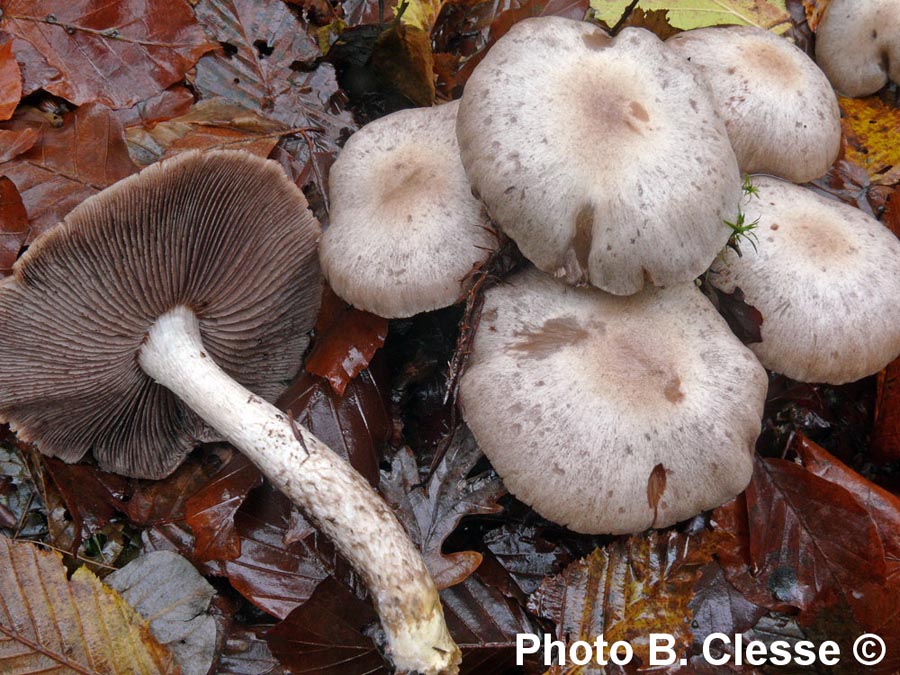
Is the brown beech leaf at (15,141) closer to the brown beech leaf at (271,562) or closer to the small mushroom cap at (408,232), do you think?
the small mushroom cap at (408,232)

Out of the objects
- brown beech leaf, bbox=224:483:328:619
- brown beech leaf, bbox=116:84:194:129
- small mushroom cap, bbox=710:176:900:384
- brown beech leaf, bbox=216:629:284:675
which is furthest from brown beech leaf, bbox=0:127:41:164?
small mushroom cap, bbox=710:176:900:384

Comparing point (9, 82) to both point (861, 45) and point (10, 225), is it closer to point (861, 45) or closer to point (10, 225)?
point (10, 225)

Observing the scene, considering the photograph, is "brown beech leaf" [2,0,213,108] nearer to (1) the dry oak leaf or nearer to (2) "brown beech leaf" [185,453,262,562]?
(2) "brown beech leaf" [185,453,262,562]

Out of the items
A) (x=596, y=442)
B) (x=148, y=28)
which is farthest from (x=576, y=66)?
(x=148, y=28)

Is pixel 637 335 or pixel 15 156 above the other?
pixel 15 156

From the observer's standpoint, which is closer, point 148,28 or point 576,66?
point 576,66

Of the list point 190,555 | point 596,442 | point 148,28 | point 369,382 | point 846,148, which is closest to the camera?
point 596,442

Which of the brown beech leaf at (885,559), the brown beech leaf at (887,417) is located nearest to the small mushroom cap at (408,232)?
the brown beech leaf at (885,559)

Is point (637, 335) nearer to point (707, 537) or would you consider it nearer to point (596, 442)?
point (596, 442)
